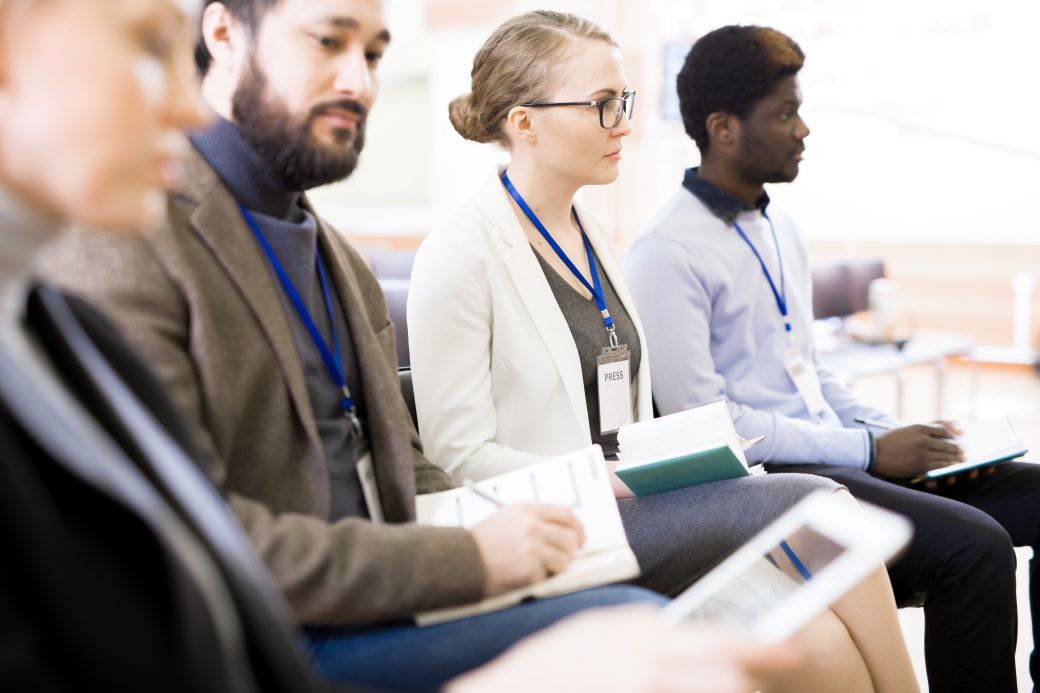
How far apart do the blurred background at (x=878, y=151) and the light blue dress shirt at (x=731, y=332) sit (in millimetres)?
3788

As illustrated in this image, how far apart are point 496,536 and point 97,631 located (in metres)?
0.61

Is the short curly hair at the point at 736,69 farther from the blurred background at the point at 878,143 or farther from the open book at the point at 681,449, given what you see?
the blurred background at the point at 878,143

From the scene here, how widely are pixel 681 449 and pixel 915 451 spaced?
0.76 meters

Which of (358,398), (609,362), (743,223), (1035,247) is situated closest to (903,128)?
(1035,247)

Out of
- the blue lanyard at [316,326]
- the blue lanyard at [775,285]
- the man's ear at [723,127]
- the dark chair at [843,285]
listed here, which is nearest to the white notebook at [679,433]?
the blue lanyard at [316,326]

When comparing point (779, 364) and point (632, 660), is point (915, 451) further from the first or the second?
point (632, 660)

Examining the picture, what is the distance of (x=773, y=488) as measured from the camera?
173 cm

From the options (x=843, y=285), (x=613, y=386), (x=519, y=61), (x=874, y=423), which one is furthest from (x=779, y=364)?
(x=843, y=285)

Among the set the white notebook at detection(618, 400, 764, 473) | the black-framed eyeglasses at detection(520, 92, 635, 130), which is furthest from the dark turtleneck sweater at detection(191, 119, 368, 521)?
the black-framed eyeglasses at detection(520, 92, 635, 130)

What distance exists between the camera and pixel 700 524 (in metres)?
1.72

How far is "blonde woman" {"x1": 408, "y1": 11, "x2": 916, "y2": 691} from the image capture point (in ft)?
5.67

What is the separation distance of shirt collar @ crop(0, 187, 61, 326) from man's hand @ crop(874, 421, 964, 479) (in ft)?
6.28

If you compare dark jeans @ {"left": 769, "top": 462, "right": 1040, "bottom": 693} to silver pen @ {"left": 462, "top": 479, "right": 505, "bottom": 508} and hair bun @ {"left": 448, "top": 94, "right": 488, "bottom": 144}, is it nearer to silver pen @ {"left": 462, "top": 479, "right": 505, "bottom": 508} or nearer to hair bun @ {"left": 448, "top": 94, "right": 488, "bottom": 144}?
silver pen @ {"left": 462, "top": 479, "right": 505, "bottom": 508}

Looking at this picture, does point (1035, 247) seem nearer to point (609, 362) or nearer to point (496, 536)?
point (609, 362)
